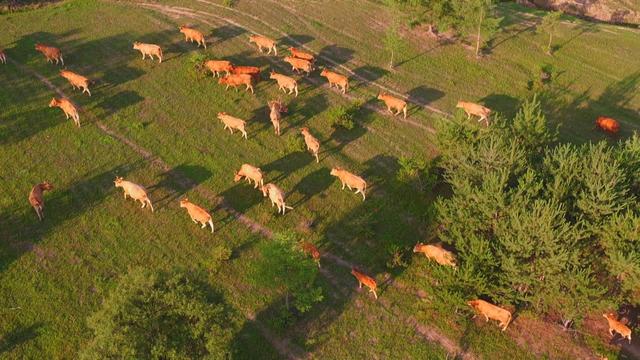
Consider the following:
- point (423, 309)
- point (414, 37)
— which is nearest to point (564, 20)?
point (414, 37)

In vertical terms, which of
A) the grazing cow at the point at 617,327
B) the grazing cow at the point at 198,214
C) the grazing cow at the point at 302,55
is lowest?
the grazing cow at the point at 617,327

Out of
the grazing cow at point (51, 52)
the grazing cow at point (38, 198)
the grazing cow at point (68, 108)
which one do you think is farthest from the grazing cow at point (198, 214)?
the grazing cow at point (51, 52)

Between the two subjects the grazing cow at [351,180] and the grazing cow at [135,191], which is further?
the grazing cow at [351,180]

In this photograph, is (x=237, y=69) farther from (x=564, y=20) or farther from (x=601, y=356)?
(x=564, y=20)

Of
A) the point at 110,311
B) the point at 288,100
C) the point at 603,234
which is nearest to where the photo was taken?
the point at 110,311

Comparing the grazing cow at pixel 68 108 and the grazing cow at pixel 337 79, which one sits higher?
the grazing cow at pixel 68 108

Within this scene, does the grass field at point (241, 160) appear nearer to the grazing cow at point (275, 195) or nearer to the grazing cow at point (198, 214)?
the grazing cow at point (275, 195)

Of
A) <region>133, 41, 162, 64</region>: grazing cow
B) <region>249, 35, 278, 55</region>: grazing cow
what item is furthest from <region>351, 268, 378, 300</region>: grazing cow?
<region>133, 41, 162, 64</region>: grazing cow
